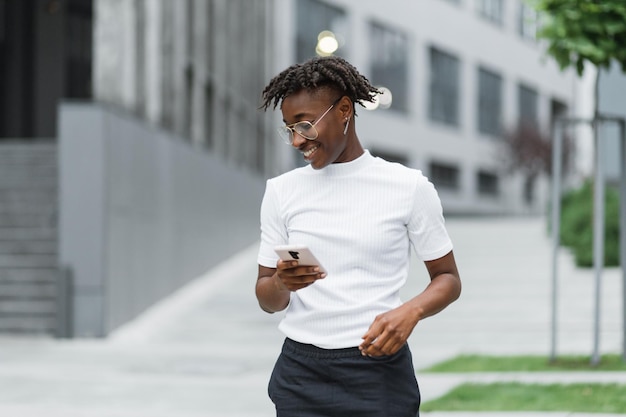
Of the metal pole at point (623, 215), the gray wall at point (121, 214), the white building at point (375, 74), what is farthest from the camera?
the white building at point (375, 74)

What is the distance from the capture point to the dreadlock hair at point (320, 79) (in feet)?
11.0

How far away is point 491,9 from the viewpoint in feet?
192

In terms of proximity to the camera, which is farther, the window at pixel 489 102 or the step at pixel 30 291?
the window at pixel 489 102

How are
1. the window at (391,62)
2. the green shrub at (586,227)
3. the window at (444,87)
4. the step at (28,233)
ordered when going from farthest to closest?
the window at (444,87) < the window at (391,62) < the green shrub at (586,227) < the step at (28,233)

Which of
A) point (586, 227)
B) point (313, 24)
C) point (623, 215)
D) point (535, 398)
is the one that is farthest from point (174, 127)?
point (313, 24)

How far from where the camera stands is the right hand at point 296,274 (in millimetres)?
3182

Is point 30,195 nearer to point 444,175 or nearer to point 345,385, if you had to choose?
point 345,385

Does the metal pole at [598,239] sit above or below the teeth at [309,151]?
below

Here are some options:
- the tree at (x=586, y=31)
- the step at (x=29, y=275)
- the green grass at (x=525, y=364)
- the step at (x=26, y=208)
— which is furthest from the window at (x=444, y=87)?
the tree at (x=586, y=31)

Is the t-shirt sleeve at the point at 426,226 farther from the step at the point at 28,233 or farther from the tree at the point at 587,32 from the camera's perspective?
the step at the point at 28,233

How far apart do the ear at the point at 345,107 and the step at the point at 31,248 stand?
13146 millimetres

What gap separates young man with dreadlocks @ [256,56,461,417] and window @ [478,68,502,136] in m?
55.4

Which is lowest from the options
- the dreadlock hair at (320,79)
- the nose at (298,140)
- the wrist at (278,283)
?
the wrist at (278,283)

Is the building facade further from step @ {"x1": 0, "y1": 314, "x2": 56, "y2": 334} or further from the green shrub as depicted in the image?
step @ {"x1": 0, "y1": 314, "x2": 56, "y2": 334}
